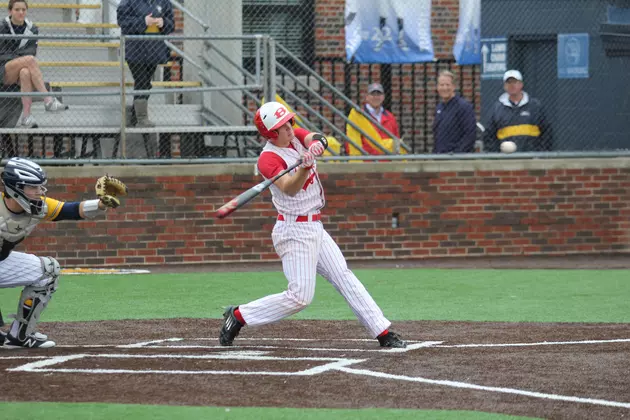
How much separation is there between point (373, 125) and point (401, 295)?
4206mm

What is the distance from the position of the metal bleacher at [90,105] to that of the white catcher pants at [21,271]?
5.67 m

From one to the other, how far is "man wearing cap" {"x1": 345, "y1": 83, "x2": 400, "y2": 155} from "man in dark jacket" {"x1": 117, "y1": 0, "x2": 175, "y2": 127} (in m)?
2.59

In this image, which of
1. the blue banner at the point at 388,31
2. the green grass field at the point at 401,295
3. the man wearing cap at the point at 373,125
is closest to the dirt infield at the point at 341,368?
the green grass field at the point at 401,295

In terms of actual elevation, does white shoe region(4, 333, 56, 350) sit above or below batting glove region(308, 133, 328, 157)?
below

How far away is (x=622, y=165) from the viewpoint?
51.6 ft

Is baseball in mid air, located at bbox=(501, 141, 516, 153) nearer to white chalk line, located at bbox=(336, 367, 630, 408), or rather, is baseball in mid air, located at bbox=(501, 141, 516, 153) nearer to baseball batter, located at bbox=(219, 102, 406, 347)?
baseball batter, located at bbox=(219, 102, 406, 347)

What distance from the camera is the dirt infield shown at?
643 centimetres

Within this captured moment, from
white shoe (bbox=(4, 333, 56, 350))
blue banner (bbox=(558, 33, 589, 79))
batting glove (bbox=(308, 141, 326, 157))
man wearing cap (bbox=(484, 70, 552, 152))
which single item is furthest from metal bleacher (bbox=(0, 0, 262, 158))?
batting glove (bbox=(308, 141, 326, 157))

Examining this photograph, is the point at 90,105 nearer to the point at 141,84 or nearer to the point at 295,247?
the point at 141,84

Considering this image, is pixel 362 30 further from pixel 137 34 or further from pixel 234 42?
pixel 137 34

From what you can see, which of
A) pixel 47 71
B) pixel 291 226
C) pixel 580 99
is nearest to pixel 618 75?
pixel 580 99

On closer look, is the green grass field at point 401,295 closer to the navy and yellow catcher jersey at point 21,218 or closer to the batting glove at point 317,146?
the navy and yellow catcher jersey at point 21,218

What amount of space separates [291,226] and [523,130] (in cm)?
743

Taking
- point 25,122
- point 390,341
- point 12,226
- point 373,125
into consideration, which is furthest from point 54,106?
point 390,341
